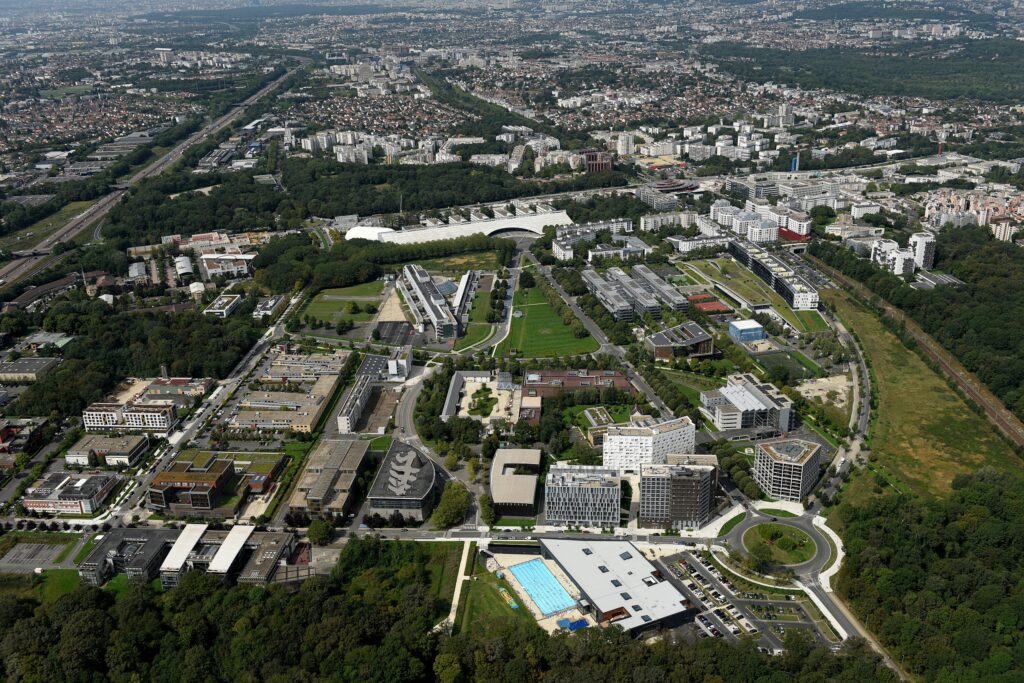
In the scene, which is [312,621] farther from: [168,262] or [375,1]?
[375,1]

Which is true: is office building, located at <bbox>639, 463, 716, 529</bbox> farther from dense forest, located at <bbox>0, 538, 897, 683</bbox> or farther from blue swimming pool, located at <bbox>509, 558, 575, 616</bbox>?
dense forest, located at <bbox>0, 538, 897, 683</bbox>

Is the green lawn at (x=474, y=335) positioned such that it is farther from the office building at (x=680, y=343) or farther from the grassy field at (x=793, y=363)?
the grassy field at (x=793, y=363)

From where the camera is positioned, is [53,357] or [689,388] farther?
[53,357]

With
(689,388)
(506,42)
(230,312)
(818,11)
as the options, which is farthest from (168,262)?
(818,11)

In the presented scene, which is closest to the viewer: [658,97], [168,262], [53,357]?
[53,357]

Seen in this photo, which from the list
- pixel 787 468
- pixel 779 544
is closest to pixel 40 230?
pixel 787 468

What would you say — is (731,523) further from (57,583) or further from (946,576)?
(57,583)

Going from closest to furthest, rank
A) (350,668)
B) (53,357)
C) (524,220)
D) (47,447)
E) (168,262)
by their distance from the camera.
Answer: (350,668) < (47,447) < (53,357) < (168,262) < (524,220)
